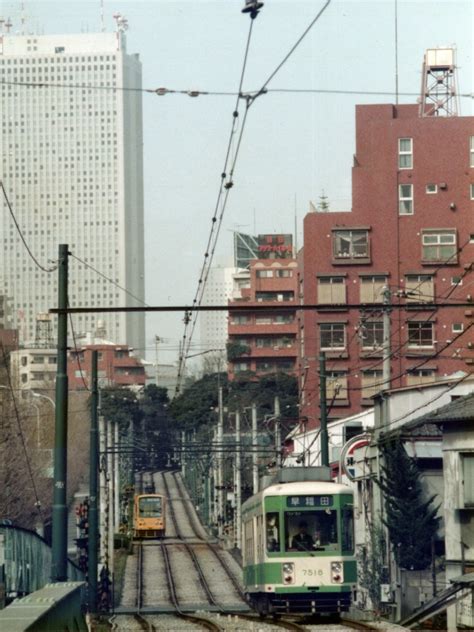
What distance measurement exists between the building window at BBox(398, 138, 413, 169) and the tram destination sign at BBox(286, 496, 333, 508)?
54764 millimetres

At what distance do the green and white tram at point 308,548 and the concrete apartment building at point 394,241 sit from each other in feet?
170

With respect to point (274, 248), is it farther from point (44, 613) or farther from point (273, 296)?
point (44, 613)

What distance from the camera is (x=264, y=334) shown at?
111625 mm

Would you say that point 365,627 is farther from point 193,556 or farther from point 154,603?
point 193,556

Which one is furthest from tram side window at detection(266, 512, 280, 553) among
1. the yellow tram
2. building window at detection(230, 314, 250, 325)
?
building window at detection(230, 314, 250, 325)

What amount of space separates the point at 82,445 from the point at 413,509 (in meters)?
63.2

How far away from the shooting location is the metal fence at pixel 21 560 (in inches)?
832

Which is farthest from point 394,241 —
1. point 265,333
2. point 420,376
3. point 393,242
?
point 265,333

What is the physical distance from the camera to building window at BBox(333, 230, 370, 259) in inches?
3216

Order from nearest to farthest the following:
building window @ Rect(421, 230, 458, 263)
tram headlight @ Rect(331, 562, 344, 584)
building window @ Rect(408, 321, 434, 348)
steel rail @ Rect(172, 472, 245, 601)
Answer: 1. tram headlight @ Rect(331, 562, 344, 584)
2. steel rail @ Rect(172, 472, 245, 601)
3. building window @ Rect(408, 321, 434, 348)
4. building window @ Rect(421, 230, 458, 263)

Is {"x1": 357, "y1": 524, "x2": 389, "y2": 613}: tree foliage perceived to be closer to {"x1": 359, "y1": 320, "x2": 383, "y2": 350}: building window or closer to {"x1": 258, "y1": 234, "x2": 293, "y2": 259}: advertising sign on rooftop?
{"x1": 359, "y1": 320, "x2": 383, "y2": 350}: building window

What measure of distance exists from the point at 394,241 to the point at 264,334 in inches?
1208

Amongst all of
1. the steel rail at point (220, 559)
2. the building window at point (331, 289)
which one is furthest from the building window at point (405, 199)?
the steel rail at point (220, 559)

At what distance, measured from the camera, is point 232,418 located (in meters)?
101
